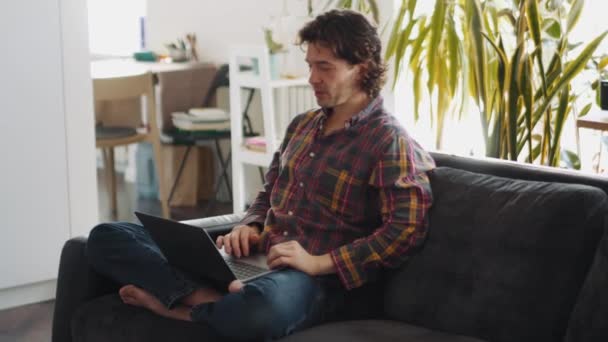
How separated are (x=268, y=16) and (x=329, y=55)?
2857 millimetres

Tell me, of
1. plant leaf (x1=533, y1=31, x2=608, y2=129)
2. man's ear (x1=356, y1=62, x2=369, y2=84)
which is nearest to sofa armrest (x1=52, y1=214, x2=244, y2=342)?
man's ear (x1=356, y1=62, x2=369, y2=84)

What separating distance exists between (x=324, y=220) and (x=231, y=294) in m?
0.38

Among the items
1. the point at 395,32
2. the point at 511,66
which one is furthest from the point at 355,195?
the point at 395,32

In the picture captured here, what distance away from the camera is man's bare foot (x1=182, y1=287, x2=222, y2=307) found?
96.0 inches

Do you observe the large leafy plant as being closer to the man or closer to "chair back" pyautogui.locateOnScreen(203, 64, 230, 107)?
the man

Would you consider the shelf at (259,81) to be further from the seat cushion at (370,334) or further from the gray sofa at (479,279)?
the seat cushion at (370,334)

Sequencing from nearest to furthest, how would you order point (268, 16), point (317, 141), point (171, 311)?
point (171, 311)
point (317, 141)
point (268, 16)

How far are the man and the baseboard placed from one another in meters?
1.36

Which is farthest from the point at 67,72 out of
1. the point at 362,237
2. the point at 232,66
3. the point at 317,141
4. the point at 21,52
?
the point at 362,237

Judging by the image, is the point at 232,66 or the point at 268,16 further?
the point at 268,16

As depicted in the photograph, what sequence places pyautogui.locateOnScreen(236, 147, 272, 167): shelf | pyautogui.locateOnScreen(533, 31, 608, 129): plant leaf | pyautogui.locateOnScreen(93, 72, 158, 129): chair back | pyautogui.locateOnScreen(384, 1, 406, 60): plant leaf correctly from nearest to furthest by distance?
pyautogui.locateOnScreen(533, 31, 608, 129): plant leaf
pyautogui.locateOnScreen(384, 1, 406, 60): plant leaf
pyautogui.locateOnScreen(236, 147, 272, 167): shelf
pyautogui.locateOnScreen(93, 72, 158, 129): chair back

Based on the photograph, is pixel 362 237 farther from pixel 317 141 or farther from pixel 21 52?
pixel 21 52

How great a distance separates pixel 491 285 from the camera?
222 cm

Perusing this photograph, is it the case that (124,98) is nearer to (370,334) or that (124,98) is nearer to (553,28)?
(553,28)
